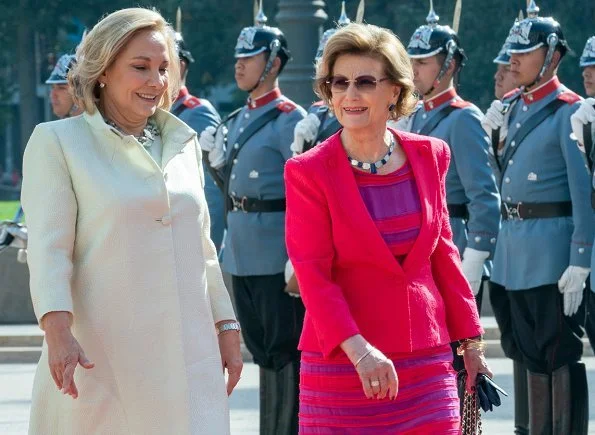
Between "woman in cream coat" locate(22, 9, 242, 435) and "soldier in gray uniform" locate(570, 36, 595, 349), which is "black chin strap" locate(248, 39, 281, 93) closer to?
"soldier in gray uniform" locate(570, 36, 595, 349)

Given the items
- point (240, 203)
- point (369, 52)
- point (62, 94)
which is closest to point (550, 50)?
point (240, 203)

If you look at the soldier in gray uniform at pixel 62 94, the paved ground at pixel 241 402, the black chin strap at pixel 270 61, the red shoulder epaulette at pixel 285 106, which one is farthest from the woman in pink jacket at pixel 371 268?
the soldier in gray uniform at pixel 62 94

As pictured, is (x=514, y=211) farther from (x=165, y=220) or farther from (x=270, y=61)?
(x=165, y=220)

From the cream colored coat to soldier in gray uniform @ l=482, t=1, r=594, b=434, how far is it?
291 cm

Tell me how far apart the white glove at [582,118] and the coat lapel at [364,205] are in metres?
2.31

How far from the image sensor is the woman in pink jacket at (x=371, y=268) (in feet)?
15.1

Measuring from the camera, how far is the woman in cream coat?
4.50 m

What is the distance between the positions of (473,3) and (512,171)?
25.7m

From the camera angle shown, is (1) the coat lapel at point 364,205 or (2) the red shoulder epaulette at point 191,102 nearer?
(1) the coat lapel at point 364,205

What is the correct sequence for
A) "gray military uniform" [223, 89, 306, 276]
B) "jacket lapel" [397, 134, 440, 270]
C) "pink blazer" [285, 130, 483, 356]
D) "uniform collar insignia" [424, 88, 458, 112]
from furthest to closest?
"gray military uniform" [223, 89, 306, 276], "uniform collar insignia" [424, 88, 458, 112], "jacket lapel" [397, 134, 440, 270], "pink blazer" [285, 130, 483, 356]

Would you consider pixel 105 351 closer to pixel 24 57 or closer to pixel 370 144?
pixel 370 144

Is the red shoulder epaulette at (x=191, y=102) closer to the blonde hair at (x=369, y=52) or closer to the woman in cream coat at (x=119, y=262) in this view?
the blonde hair at (x=369, y=52)

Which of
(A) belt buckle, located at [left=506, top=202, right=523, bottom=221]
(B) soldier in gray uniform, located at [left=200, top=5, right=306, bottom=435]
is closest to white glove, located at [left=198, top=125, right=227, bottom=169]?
(B) soldier in gray uniform, located at [left=200, top=5, right=306, bottom=435]

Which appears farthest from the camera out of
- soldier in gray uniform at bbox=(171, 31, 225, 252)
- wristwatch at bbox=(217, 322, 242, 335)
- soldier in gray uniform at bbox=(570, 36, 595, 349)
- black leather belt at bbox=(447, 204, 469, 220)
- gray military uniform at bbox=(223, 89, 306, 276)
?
soldier in gray uniform at bbox=(171, 31, 225, 252)
